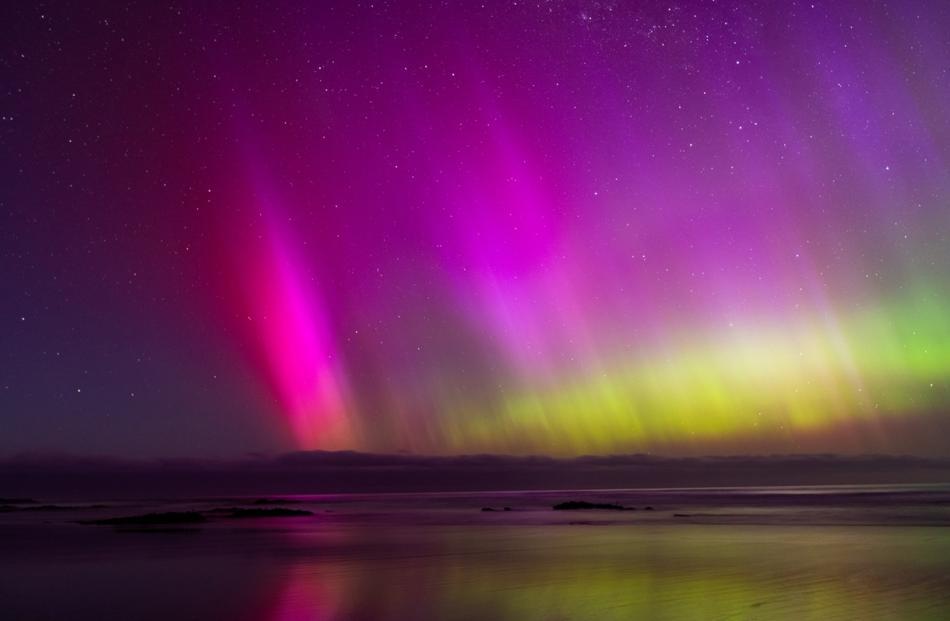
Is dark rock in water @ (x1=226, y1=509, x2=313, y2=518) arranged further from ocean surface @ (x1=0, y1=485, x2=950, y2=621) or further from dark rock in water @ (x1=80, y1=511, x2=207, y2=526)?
ocean surface @ (x1=0, y1=485, x2=950, y2=621)

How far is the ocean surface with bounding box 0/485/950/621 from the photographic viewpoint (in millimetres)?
12641

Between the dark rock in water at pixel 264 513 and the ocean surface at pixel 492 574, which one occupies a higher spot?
Answer: the dark rock in water at pixel 264 513

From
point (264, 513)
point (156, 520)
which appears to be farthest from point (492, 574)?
point (264, 513)

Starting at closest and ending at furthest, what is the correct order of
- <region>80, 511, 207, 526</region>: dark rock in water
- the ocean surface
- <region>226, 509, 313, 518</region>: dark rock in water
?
the ocean surface
<region>80, 511, 207, 526</region>: dark rock in water
<region>226, 509, 313, 518</region>: dark rock in water

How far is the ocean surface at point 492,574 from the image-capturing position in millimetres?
12641

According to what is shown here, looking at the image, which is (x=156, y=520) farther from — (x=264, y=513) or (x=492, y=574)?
(x=492, y=574)

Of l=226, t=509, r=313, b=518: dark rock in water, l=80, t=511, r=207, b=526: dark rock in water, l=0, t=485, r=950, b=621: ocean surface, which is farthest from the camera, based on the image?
l=226, t=509, r=313, b=518: dark rock in water

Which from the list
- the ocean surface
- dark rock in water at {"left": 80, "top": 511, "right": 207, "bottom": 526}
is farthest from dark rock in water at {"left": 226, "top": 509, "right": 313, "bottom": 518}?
the ocean surface

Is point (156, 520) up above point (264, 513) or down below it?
below

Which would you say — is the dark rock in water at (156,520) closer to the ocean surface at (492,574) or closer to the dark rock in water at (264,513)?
the dark rock in water at (264,513)

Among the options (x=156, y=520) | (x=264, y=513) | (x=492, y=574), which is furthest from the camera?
(x=264, y=513)

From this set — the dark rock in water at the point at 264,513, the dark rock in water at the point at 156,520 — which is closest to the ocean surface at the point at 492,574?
the dark rock in water at the point at 156,520

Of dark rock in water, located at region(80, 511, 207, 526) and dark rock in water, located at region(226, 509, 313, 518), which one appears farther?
dark rock in water, located at region(226, 509, 313, 518)

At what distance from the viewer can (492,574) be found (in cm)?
1730
